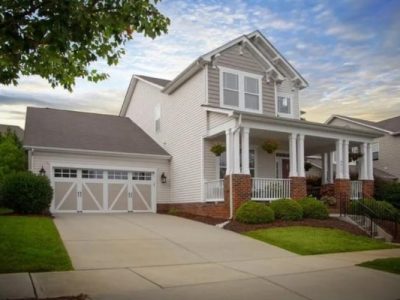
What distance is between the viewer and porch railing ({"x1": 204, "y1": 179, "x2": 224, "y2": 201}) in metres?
20.4

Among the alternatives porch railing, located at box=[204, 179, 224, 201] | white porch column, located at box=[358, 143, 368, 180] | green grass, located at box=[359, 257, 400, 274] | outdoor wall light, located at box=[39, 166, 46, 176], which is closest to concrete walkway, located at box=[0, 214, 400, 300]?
green grass, located at box=[359, 257, 400, 274]

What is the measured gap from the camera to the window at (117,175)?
2402cm

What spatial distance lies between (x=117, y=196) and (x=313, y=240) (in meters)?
12.1

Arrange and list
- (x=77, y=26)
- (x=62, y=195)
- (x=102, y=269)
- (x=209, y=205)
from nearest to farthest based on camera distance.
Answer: (x=77, y=26) → (x=102, y=269) → (x=209, y=205) → (x=62, y=195)

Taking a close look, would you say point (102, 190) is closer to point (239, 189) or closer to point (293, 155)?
point (239, 189)

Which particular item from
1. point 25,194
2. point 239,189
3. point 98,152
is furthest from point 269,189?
point 25,194

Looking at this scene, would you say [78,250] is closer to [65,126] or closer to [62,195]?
[62,195]

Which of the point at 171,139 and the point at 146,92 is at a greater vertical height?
the point at 146,92

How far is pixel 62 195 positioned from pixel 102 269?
42.6 ft

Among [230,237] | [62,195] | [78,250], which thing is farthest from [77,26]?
[62,195]

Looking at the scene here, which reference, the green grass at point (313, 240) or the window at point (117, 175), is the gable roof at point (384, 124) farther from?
the window at point (117, 175)

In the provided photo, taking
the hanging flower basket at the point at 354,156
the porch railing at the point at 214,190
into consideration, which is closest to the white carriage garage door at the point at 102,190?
the porch railing at the point at 214,190

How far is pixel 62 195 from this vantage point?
22.4 meters

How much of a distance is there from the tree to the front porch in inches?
415
